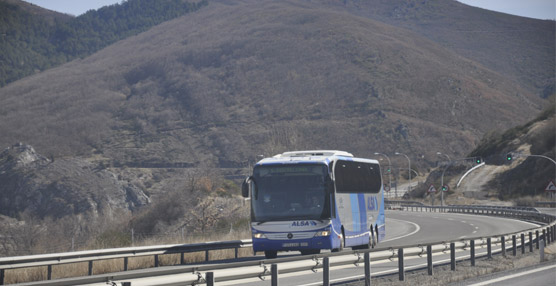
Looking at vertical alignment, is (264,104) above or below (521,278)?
above

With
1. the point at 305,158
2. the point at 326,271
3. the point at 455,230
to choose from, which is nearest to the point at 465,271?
the point at 326,271

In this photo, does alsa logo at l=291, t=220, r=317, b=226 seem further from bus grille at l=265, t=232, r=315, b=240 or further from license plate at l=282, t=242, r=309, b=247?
license plate at l=282, t=242, r=309, b=247

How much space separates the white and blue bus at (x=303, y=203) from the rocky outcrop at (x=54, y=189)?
6081cm

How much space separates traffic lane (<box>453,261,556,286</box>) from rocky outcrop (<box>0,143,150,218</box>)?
219 feet

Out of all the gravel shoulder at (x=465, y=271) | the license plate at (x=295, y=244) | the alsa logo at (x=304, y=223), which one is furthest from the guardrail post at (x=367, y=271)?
the alsa logo at (x=304, y=223)

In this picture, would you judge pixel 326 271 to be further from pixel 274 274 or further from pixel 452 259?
pixel 452 259

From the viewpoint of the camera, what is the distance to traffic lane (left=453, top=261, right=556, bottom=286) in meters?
14.9

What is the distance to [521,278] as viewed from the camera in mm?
16031

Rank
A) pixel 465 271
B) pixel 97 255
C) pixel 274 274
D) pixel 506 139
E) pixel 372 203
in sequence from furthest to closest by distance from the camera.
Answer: pixel 506 139 < pixel 372 203 < pixel 97 255 < pixel 465 271 < pixel 274 274

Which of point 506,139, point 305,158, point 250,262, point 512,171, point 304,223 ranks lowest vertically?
point 512,171

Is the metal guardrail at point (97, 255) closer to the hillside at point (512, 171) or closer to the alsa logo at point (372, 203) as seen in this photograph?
the alsa logo at point (372, 203)

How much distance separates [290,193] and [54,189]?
7315cm

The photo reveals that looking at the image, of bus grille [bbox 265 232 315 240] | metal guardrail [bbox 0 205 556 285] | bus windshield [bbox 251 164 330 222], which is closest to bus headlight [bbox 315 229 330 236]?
bus grille [bbox 265 232 315 240]

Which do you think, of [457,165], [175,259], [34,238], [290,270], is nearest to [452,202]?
[457,165]
